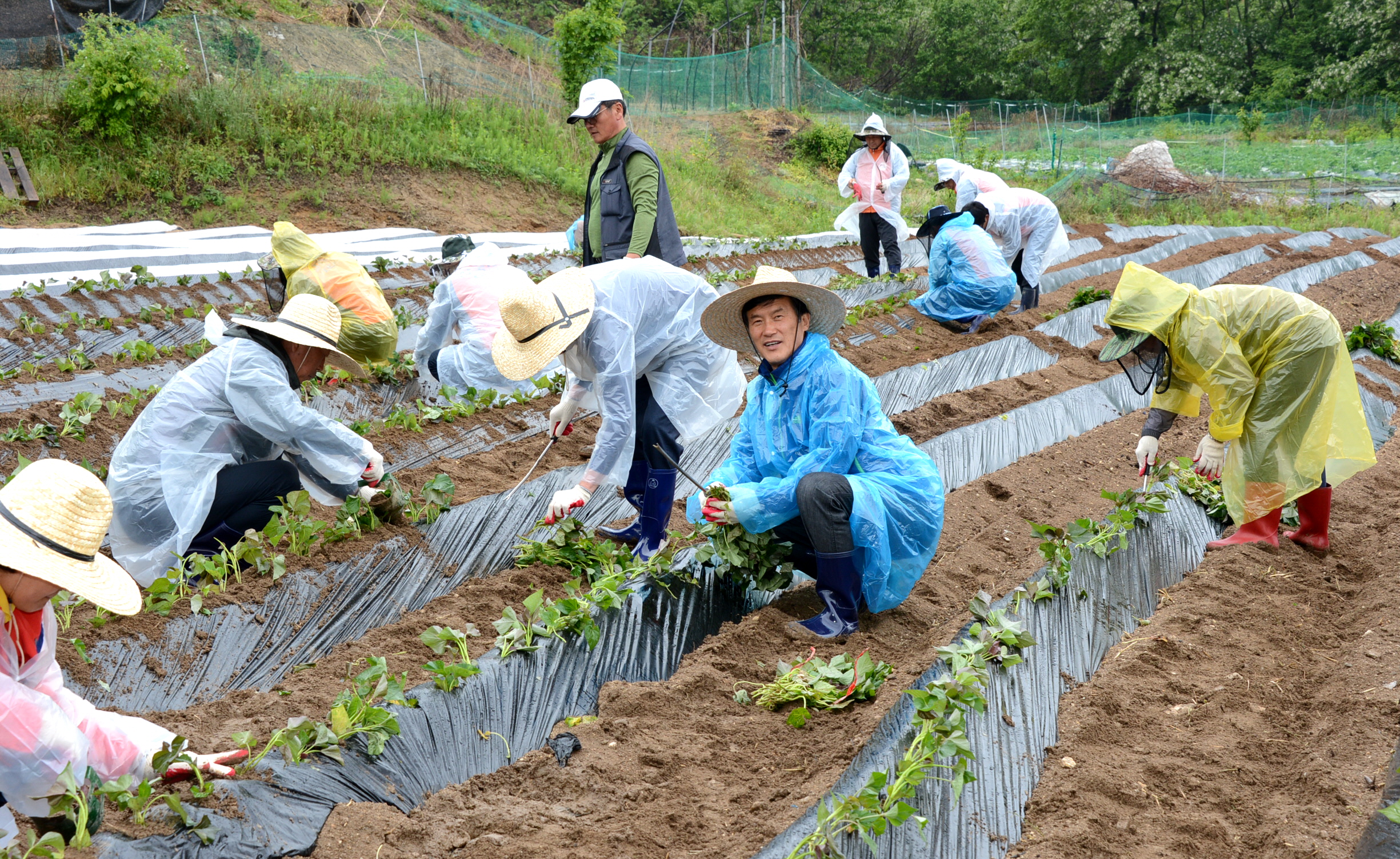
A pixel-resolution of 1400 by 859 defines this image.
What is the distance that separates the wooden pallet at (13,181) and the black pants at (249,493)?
9.52 meters

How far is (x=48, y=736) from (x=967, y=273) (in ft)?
24.8

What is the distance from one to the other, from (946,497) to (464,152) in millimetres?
11908

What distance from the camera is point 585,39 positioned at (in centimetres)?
1512

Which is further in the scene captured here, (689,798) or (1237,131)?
(1237,131)

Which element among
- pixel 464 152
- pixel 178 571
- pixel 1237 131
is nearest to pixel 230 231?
pixel 464 152

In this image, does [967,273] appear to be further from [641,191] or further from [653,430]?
[653,430]

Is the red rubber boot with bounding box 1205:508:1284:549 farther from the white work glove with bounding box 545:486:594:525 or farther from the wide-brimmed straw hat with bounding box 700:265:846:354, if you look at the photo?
the white work glove with bounding box 545:486:594:525

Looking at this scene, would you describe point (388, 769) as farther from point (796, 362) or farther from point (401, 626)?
point (796, 362)

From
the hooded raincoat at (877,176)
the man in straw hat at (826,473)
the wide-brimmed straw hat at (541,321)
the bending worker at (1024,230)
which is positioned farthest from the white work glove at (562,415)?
the hooded raincoat at (877,176)

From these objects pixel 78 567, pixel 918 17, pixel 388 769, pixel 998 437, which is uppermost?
pixel 918 17

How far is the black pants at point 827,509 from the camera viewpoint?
10.5 ft

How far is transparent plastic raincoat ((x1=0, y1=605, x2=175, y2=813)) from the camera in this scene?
196 cm

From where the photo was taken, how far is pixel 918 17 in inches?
1526

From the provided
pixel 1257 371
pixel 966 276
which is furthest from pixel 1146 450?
pixel 966 276
